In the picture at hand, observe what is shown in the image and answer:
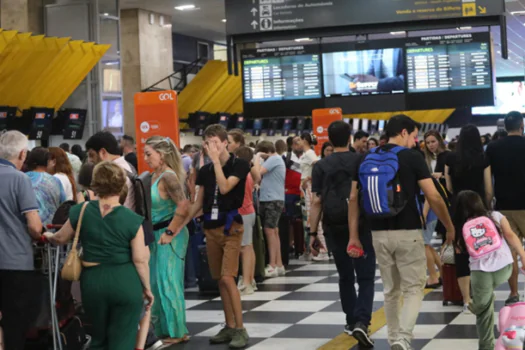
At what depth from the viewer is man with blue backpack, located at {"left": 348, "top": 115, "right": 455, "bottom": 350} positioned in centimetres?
559

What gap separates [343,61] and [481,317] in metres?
8.44

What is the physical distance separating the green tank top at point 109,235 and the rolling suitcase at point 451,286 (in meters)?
3.94

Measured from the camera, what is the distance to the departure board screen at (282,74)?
549 inches

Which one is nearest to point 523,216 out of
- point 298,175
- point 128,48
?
point 298,175

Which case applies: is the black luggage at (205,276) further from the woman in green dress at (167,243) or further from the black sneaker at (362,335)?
the black sneaker at (362,335)

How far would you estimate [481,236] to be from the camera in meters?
5.86

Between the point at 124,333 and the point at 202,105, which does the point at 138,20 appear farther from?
the point at 124,333

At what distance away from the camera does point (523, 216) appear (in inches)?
308

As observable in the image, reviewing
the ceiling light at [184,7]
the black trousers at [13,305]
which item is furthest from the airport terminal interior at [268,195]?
the ceiling light at [184,7]

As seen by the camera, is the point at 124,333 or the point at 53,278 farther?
the point at 53,278

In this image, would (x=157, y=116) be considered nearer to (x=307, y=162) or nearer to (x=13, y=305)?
(x=307, y=162)

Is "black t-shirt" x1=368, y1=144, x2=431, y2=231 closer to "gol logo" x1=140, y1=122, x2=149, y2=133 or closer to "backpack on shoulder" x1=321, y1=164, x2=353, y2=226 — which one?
"backpack on shoulder" x1=321, y1=164, x2=353, y2=226

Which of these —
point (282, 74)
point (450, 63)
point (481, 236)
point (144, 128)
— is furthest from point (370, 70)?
point (481, 236)

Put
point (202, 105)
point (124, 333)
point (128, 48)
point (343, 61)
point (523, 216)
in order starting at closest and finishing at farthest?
point (124, 333), point (523, 216), point (343, 61), point (128, 48), point (202, 105)
